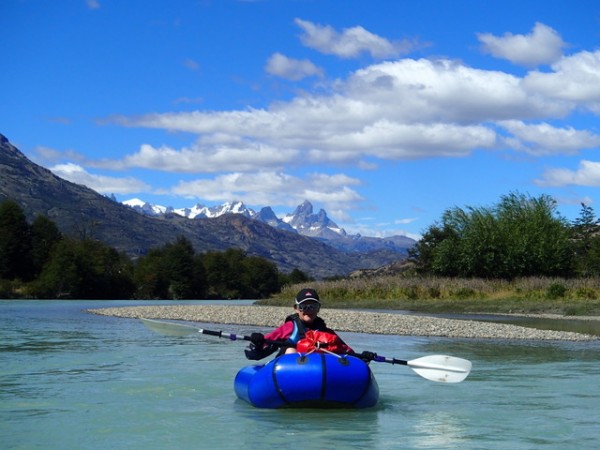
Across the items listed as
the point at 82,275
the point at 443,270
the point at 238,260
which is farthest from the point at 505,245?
the point at 238,260

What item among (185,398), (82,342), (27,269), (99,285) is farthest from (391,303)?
(27,269)

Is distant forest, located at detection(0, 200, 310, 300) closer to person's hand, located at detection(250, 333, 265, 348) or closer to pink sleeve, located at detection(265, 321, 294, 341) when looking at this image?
pink sleeve, located at detection(265, 321, 294, 341)

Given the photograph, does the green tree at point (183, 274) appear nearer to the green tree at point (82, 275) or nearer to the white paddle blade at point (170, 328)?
the green tree at point (82, 275)

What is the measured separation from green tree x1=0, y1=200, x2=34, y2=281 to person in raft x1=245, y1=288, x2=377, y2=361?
9304 centimetres

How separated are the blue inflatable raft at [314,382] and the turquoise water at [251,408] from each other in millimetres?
233

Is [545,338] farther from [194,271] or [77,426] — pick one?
[194,271]

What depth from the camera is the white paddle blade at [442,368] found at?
563 inches

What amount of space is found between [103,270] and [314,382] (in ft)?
310

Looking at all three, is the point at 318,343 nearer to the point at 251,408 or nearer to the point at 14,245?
the point at 251,408

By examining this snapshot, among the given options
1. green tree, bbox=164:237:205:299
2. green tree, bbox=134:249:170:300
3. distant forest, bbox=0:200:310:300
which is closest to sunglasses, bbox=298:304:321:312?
distant forest, bbox=0:200:310:300

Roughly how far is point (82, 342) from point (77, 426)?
13.8m

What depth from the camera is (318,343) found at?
1245cm

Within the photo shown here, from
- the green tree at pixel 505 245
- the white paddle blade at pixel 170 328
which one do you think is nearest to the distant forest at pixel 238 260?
the green tree at pixel 505 245

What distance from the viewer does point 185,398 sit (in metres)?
14.4
